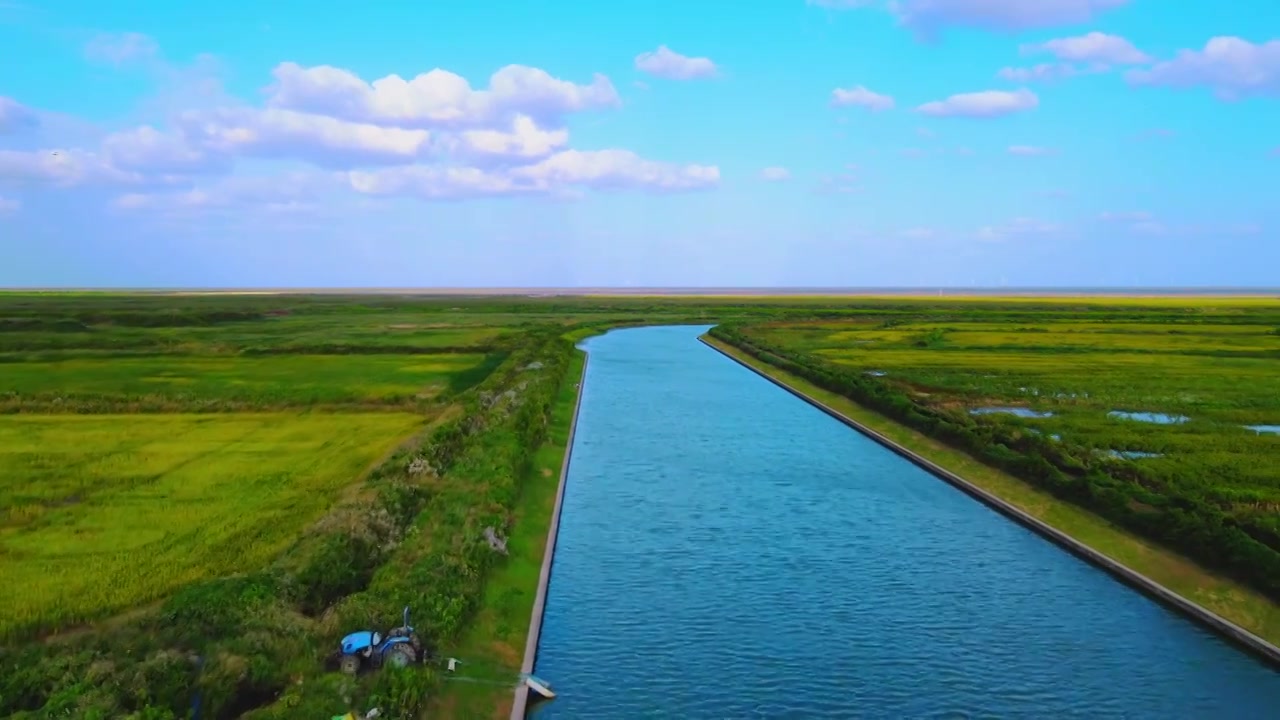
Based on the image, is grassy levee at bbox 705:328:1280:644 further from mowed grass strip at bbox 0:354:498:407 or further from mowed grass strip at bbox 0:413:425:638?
mowed grass strip at bbox 0:354:498:407

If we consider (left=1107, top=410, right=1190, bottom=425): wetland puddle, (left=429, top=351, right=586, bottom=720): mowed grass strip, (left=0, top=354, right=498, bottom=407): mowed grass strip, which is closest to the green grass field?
(left=1107, top=410, right=1190, bottom=425): wetland puddle

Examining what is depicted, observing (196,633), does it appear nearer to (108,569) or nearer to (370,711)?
(370,711)

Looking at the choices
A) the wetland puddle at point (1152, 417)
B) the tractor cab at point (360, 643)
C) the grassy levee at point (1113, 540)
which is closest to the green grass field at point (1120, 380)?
the wetland puddle at point (1152, 417)

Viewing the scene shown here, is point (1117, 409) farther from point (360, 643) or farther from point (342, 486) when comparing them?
point (360, 643)

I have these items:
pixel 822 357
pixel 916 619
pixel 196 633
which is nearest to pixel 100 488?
pixel 196 633

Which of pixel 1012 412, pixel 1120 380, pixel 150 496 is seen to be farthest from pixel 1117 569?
pixel 1120 380

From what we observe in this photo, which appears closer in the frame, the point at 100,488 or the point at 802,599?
the point at 802,599

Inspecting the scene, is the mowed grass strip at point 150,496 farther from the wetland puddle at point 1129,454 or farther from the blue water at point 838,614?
the wetland puddle at point 1129,454
